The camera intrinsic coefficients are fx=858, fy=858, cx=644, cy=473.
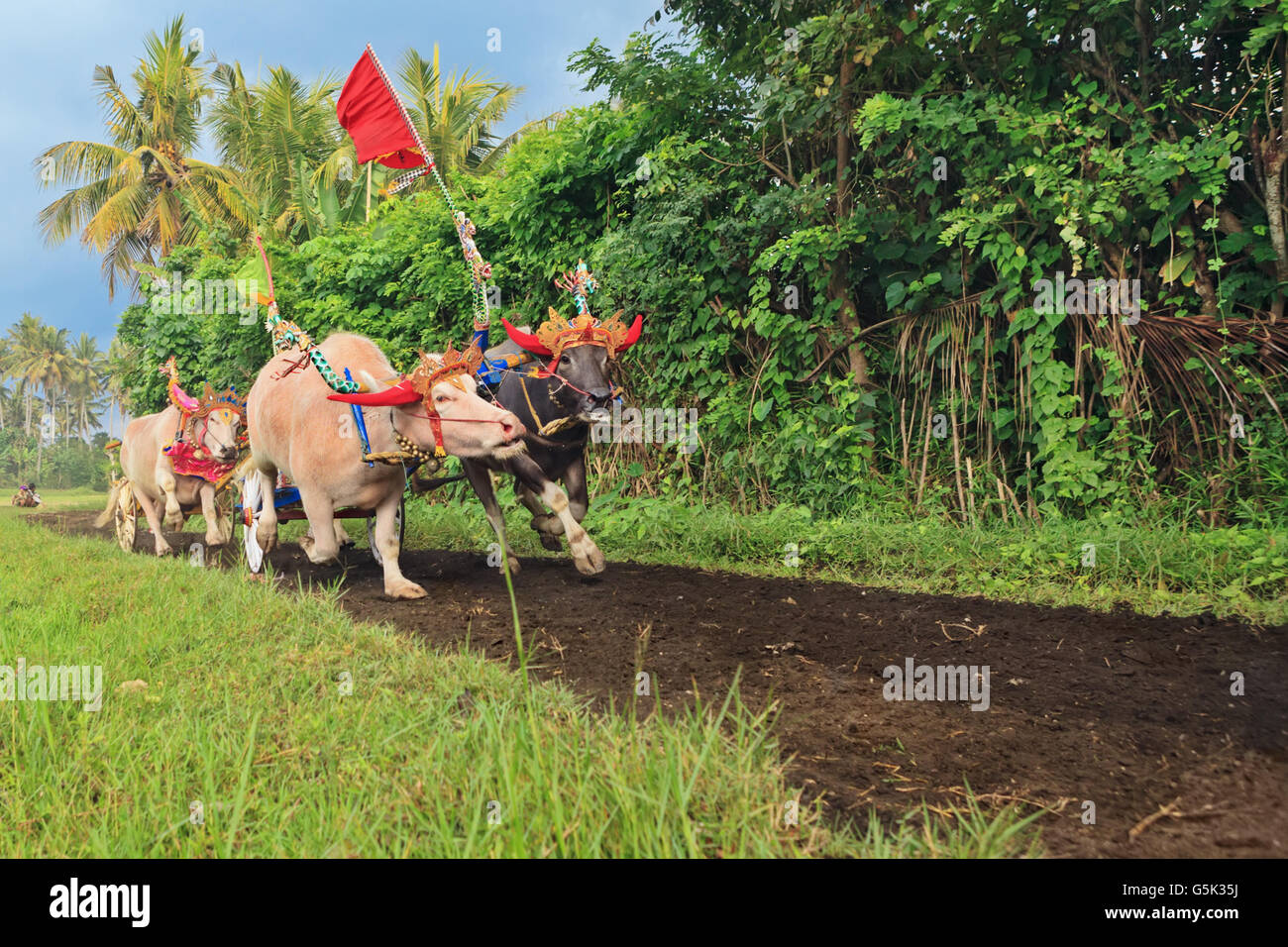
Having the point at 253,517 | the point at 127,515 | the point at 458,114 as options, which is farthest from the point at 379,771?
the point at 458,114

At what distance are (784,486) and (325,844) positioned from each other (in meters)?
5.84

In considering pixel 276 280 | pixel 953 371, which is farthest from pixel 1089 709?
pixel 276 280

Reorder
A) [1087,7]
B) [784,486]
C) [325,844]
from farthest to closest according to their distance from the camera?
[784,486] → [1087,7] → [325,844]

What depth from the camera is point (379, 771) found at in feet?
8.19

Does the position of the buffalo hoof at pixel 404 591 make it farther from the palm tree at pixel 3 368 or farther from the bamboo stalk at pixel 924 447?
the palm tree at pixel 3 368

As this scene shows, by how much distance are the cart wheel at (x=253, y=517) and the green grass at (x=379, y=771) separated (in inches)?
114

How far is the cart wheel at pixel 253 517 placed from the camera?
271 inches

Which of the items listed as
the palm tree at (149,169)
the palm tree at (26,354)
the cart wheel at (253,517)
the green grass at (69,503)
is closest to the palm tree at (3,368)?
the palm tree at (26,354)

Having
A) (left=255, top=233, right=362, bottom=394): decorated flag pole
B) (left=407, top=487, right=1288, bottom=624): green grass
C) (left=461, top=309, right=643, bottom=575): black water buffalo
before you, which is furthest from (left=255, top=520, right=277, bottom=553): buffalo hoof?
(left=407, top=487, right=1288, bottom=624): green grass

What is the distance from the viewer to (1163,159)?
549cm

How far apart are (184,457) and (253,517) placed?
214cm

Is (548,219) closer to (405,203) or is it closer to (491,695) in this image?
(405,203)

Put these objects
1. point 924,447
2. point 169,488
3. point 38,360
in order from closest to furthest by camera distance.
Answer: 1. point 924,447
2. point 169,488
3. point 38,360

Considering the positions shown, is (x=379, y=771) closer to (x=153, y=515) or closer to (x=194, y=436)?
(x=194, y=436)
